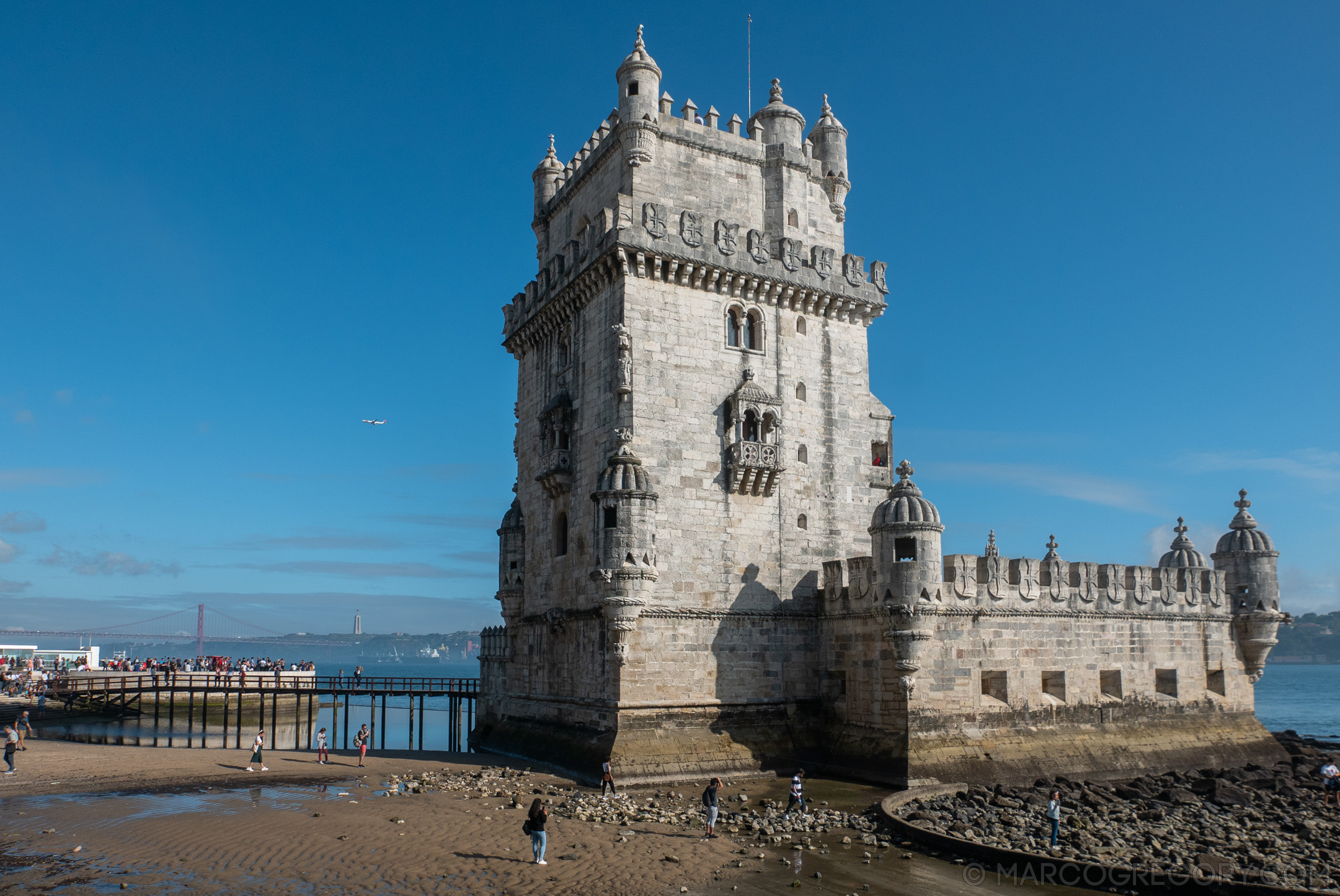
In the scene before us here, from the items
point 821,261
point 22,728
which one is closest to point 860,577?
point 821,261

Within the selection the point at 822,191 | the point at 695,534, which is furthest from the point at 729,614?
the point at 822,191

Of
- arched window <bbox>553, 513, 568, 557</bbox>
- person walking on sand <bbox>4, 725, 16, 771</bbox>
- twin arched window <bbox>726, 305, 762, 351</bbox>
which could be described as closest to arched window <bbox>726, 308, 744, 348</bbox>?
twin arched window <bbox>726, 305, 762, 351</bbox>

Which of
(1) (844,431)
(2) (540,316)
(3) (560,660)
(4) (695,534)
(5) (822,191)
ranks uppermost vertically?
(5) (822,191)

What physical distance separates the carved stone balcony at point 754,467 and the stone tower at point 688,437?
0.07 m

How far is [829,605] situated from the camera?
32906mm

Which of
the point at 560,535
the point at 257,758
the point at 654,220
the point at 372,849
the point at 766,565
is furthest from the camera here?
the point at 560,535

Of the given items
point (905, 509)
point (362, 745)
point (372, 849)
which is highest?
point (905, 509)

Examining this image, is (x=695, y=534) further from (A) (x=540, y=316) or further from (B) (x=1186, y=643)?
(B) (x=1186, y=643)

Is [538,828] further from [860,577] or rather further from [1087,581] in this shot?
[1087,581]

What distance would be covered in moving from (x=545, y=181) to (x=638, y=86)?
28.4ft

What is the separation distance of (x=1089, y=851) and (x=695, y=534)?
14.6m

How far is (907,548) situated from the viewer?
98.9ft

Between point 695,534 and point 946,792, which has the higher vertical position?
point 695,534

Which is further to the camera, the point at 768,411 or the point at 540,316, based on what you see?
the point at 540,316
